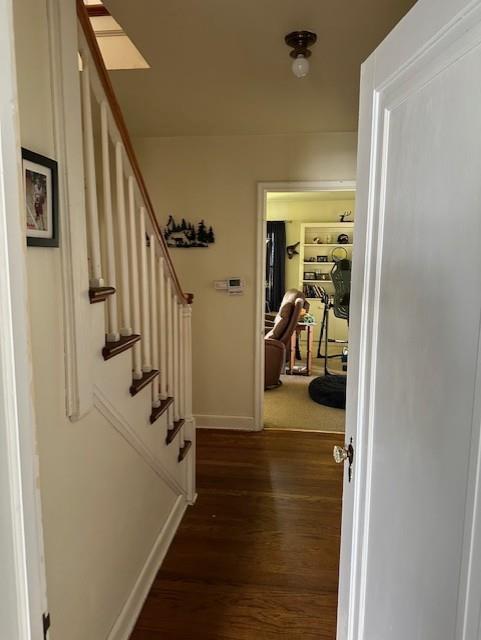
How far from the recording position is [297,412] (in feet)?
13.9

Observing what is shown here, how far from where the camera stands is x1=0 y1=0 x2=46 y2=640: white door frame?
59 centimetres

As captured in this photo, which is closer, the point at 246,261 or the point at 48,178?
the point at 48,178

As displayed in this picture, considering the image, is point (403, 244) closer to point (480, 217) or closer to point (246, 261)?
point (480, 217)

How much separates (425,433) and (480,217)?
0.40 meters

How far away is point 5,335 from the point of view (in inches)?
23.4

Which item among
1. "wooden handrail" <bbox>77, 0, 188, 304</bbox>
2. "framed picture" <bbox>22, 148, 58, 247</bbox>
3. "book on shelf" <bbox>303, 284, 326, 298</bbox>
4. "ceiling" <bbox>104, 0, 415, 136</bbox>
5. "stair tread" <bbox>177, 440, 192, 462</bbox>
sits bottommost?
"stair tread" <bbox>177, 440, 192, 462</bbox>

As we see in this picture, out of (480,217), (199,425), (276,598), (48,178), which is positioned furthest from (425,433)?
(199,425)

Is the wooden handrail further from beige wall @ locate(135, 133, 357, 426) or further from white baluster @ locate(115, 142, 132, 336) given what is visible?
beige wall @ locate(135, 133, 357, 426)

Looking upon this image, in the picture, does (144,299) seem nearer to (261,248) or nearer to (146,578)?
(146,578)

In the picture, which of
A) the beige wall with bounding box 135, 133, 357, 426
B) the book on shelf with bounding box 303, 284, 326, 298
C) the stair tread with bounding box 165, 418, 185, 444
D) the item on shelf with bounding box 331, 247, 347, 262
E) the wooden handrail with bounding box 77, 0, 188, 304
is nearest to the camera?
the wooden handrail with bounding box 77, 0, 188, 304

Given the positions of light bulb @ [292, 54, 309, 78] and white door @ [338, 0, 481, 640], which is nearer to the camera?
white door @ [338, 0, 481, 640]

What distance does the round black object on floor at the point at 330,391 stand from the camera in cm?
438

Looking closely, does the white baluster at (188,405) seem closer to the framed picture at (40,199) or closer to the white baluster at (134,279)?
the white baluster at (134,279)

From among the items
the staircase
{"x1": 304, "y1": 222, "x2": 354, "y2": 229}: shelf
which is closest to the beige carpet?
the staircase
